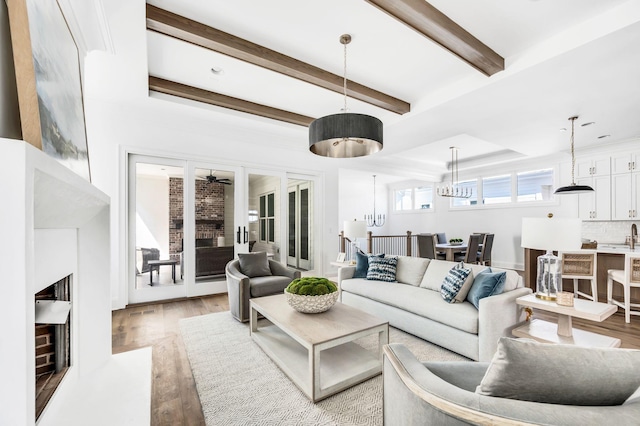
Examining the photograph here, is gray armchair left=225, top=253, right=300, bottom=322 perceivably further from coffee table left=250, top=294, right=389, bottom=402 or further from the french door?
the french door

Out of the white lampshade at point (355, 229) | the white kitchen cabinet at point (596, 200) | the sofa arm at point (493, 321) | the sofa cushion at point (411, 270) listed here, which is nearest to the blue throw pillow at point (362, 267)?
the sofa cushion at point (411, 270)

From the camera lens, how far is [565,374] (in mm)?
875

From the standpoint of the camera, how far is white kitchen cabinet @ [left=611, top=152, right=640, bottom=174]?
5.10 metres

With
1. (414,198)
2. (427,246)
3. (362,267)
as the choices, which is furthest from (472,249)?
(414,198)

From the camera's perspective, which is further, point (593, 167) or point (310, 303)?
point (593, 167)

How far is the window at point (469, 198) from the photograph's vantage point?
7969 millimetres

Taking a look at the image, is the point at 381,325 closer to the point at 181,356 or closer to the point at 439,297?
the point at 439,297

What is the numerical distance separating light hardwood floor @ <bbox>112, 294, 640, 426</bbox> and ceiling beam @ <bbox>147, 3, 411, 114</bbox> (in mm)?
2746

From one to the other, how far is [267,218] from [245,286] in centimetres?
209

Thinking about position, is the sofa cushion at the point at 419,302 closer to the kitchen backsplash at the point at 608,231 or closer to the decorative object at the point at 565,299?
the decorative object at the point at 565,299

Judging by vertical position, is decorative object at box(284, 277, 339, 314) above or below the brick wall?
below

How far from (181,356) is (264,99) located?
312 centimetres

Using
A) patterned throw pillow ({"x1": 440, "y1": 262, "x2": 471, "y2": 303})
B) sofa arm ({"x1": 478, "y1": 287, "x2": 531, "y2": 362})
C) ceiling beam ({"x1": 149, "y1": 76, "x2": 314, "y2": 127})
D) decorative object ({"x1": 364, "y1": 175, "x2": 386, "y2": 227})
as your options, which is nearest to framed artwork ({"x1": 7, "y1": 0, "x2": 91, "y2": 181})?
ceiling beam ({"x1": 149, "y1": 76, "x2": 314, "y2": 127})

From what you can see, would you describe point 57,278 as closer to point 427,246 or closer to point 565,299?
point 565,299
